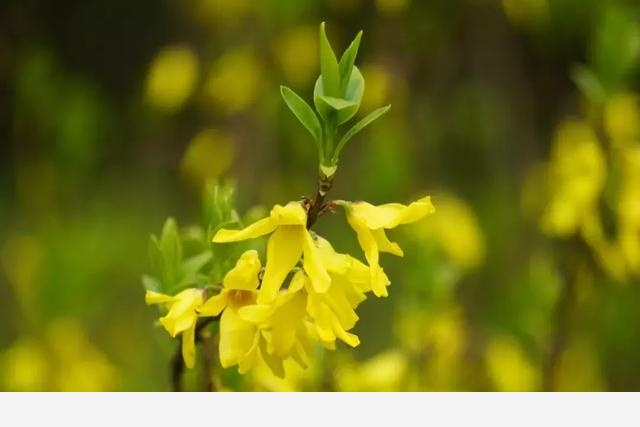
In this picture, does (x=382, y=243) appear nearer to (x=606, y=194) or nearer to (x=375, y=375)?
(x=375, y=375)

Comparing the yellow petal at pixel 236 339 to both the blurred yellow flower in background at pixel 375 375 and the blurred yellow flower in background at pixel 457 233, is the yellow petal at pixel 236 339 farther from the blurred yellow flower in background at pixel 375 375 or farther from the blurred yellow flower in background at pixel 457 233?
the blurred yellow flower in background at pixel 457 233

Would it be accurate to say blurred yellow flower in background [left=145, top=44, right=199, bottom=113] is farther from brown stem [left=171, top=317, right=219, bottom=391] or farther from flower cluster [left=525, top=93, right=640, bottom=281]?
brown stem [left=171, top=317, right=219, bottom=391]

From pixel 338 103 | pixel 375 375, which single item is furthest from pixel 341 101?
pixel 375 375

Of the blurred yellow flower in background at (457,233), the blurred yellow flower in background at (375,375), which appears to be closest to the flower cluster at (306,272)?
the blurred yellow flower in background at (375,375)

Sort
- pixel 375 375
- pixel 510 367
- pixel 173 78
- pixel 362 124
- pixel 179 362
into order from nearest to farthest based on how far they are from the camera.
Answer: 1. pixel 362 124
2. pixel 179 362
3. pixel 375 375
4. pixel 510 367
5. pixel 173 78
